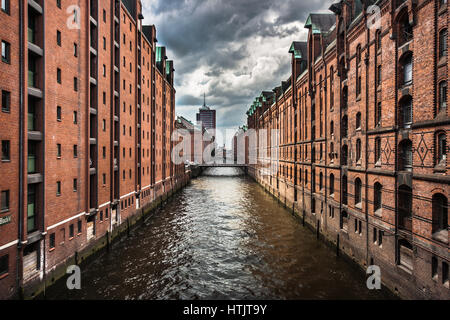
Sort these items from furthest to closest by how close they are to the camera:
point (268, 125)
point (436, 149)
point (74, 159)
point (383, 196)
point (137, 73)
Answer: point (268, 125), point (137, 73), point (74, 159), point (383, 196), point (436, 149)

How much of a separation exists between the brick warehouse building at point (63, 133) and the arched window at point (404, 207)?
57.3 ft

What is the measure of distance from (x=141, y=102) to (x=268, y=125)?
96.9 ft

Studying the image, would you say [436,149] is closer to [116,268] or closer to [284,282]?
[284,282]

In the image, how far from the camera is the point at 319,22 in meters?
26.3

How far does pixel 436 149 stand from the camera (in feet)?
33.7

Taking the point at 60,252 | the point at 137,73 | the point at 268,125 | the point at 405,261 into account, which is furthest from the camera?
the point at 268,125

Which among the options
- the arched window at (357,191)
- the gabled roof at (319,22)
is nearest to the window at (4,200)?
the arched window at (357,191)

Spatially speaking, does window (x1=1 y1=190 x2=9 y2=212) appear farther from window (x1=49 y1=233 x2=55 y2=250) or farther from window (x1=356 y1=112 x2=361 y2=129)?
window (x1=356 y1=112 x2=361 y2=129)

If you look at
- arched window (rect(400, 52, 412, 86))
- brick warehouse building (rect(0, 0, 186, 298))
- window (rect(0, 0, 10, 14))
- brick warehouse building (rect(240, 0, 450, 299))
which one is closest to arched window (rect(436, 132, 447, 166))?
brick warehouse building (rect(240, 0, 450, 299))

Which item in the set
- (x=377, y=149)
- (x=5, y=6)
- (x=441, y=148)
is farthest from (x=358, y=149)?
(x=5, y=6)

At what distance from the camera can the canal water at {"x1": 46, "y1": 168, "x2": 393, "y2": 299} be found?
14586 mm

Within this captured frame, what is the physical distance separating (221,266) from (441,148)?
14.1 metres
